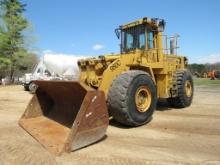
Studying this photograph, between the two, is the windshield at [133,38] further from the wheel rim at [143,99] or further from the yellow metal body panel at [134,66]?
the wheel rim at [143,99]

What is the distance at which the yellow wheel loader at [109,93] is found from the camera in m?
5.93

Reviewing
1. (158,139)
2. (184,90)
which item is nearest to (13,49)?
(184,90)

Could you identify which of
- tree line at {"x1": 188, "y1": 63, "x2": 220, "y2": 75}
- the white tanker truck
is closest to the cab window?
the white tanker truck

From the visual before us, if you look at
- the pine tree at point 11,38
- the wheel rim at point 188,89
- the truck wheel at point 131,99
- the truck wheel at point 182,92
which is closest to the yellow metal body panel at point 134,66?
the truck wheel at point 182,92

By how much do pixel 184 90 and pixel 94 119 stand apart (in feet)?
18.0

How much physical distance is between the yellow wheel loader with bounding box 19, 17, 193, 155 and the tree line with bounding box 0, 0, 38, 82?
2736cm

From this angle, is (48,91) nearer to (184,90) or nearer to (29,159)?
(29,159)

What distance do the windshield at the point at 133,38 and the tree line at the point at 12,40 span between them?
88.6ft

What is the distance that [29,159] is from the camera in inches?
210

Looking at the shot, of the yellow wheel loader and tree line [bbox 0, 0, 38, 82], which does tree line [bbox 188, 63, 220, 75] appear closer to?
tree line [bbox 0, 0, 38, 82]

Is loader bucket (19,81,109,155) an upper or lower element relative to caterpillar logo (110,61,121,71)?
lower

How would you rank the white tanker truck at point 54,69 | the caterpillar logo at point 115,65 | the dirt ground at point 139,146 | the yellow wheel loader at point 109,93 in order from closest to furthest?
the dirt ground at point 139,146 < the yellow wheel loader at point 109,93 < the caterpillar logo at point 115,65 < the white tanker truck at point 54,69

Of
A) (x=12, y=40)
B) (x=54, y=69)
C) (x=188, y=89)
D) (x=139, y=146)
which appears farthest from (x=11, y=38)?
(x=139, y=146)

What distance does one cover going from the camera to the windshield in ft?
31.3
